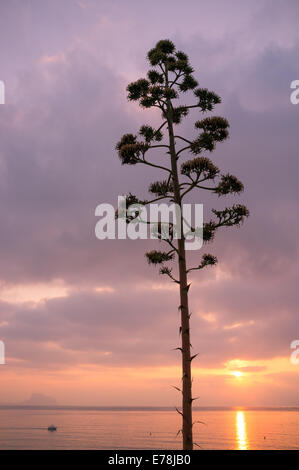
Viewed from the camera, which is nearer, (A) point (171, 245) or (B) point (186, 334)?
(B) point (186, 334)

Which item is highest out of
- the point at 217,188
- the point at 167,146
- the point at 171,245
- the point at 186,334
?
the point at 167,146

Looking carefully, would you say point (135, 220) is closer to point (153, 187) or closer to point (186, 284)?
point (153, 187)

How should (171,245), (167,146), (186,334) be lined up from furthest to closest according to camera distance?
(167,146) → (171,245) → (186,334)

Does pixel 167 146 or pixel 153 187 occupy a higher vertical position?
pixel 167 146

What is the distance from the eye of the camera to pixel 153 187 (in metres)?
20.4

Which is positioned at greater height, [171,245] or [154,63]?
[154,63]
